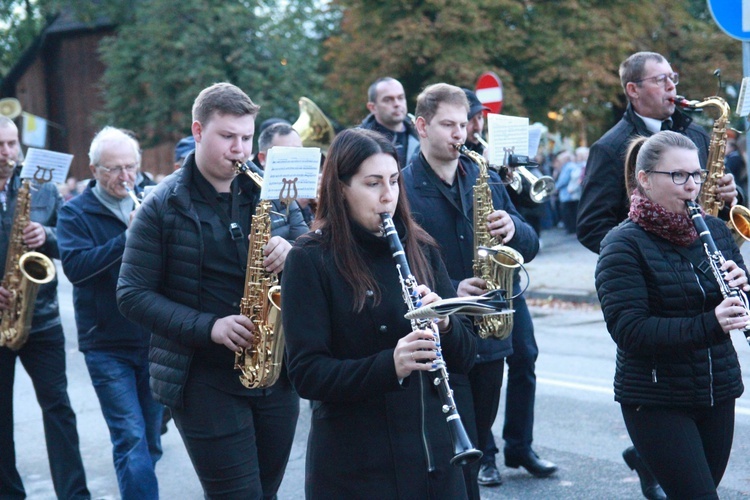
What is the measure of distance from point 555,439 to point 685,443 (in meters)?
3.18

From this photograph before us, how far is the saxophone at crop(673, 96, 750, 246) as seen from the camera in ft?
17.1

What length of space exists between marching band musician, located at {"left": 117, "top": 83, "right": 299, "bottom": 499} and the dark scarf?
4.65ft

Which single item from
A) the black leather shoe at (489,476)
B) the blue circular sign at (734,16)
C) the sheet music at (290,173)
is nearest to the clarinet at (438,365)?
the sheet music at (290,173)

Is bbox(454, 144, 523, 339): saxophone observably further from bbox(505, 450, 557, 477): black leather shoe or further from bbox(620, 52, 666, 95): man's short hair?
bbox(505, 450, 557, 477): black leather shoe

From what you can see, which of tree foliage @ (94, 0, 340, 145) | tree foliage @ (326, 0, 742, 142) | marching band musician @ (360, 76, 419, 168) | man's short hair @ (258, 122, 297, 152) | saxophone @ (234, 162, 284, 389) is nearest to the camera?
saxophone @ (234, 162, 284, 389)

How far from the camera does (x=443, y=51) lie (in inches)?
912

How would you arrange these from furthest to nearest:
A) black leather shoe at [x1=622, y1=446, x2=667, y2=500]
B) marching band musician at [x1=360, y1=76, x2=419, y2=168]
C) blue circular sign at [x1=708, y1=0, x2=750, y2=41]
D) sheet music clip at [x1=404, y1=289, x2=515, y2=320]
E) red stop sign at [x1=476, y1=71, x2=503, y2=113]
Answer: red stop sign at [x1=476, y1=71, x2=503, y2=113] → marching band musician at [x1=360, y1=76, x2=419, y2=168] → blue circular sign at [x1=708, y1=0, x2=750, y2=41] → black leather shoe at [x1=622, y1=446, x2=667, y2=500] → sheet music clip at [x1=404, y1=289, x2=515, y2=320]

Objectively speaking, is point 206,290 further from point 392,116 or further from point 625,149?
point 392,116

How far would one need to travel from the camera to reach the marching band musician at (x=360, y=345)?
3.34m

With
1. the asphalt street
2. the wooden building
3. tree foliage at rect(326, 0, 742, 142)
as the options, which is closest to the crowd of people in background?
the asphalt street

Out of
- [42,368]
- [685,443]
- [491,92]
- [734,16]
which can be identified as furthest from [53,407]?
[491,92]

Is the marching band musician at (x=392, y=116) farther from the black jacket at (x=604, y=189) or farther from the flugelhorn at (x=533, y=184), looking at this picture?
the black jacket at (x=604, y=189)

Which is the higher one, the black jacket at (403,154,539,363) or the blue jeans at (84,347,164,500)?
the black jacket at (403,154,539,363)

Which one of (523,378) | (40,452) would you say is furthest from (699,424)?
(40,452)
